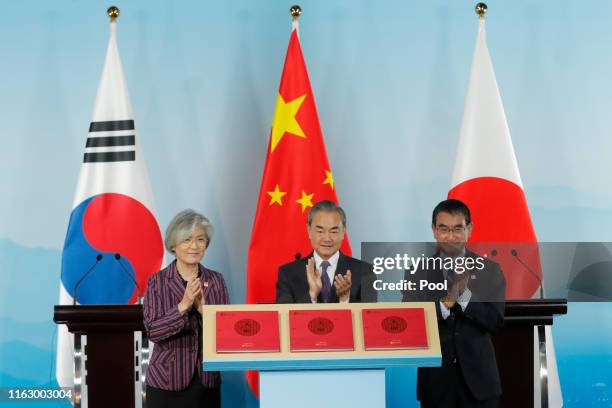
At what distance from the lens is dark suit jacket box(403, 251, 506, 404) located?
297 cm

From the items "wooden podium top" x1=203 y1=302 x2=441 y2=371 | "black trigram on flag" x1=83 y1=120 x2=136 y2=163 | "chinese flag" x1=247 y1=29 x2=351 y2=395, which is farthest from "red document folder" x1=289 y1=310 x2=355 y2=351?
"black trigram on flag" x1=83 y1=120 x2=136 y2=163

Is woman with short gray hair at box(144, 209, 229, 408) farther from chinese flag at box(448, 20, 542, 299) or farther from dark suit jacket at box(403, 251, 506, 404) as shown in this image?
chinese flag at box(448, 20, 542, 299)

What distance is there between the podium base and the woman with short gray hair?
0.56m

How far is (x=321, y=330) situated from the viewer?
2.56m

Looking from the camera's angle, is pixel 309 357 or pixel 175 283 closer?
pixel 309 357

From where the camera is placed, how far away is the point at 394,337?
8.40 ft

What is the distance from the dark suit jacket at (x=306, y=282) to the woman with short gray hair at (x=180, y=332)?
23 cm

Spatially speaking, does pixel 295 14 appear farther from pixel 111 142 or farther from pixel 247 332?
pixel 247 332

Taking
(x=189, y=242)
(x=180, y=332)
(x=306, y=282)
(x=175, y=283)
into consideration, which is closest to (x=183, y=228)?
(x=189, y=242)

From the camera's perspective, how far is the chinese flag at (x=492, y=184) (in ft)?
13.6

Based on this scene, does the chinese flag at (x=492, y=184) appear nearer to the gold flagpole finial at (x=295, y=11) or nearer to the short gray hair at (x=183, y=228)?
the gold flagpole finial at (x=295, y=11)

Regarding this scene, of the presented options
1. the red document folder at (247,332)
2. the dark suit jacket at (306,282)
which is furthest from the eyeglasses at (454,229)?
the red document folder at (247,332)

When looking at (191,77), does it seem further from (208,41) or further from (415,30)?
(415,30)

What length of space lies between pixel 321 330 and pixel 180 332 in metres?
0.68
